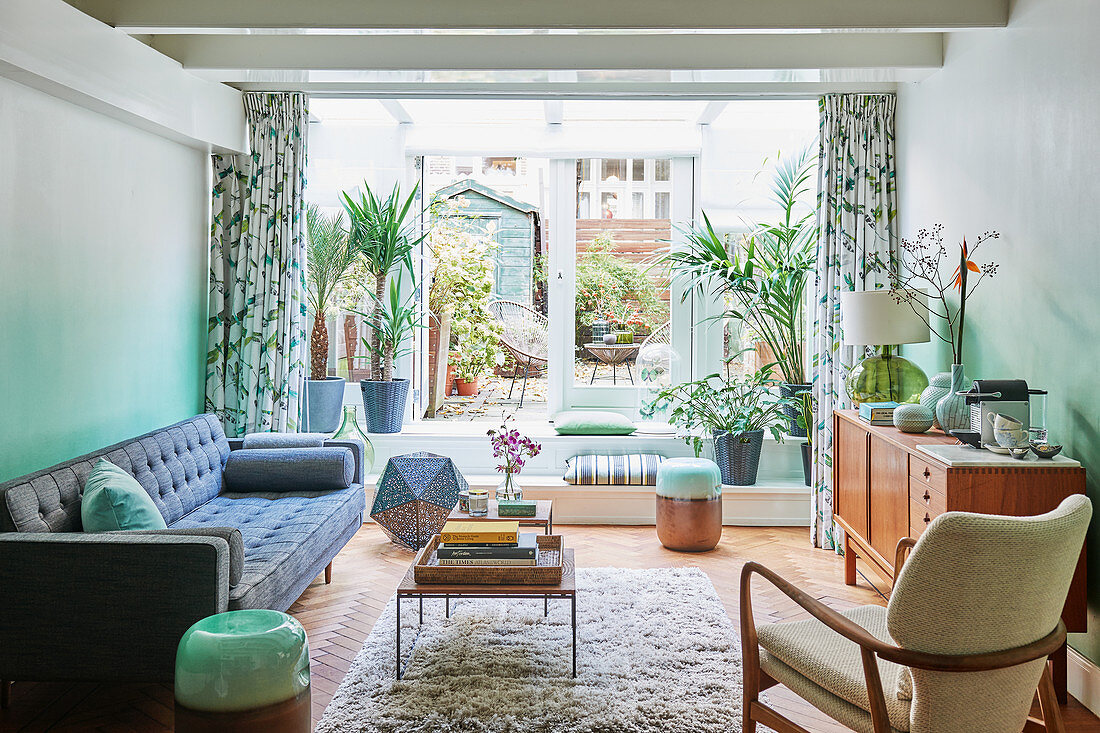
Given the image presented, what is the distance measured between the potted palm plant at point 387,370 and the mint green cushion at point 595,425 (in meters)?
1.09

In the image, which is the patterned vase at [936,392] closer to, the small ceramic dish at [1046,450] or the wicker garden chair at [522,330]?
the small ceramic dish at [1046,450]

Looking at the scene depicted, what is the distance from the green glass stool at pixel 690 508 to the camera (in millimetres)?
4750

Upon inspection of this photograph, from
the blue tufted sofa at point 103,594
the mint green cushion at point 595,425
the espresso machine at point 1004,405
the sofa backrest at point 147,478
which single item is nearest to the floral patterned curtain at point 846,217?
the mint green cushion at point 595,425

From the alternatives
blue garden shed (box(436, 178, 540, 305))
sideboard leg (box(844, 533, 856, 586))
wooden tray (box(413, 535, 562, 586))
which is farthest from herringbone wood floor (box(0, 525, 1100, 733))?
blue garden shed (box(436, 178, 540, 305))

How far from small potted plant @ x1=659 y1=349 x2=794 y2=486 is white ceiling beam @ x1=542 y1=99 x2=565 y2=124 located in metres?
1.93

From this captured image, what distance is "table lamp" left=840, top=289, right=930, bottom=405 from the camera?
410 cm

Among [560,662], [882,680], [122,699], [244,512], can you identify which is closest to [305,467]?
[244,512]

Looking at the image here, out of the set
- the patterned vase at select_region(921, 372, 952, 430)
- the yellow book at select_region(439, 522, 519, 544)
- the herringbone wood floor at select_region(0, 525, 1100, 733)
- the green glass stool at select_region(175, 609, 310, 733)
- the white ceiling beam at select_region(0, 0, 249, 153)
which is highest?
the white ceiling beam at select_region(0, 0, 249, 153)

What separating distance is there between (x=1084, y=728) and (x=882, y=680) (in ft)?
3.73

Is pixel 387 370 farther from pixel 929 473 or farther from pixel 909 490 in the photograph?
pixel 929 473

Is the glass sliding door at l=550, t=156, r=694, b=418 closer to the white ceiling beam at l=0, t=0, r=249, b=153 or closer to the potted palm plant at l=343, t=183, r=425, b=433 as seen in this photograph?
the potted palm plant at l=343, t=183, r=425, b=433

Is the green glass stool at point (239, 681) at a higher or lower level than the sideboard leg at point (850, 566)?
higher

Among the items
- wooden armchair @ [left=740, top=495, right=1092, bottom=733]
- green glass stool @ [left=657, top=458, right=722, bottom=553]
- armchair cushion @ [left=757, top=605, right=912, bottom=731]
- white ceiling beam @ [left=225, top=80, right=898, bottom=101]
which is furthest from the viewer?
white ceiling beam @ [left=225, top=80, right=898, bottom=101]

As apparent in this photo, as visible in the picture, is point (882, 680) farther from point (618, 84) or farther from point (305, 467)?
point (618, 84)
